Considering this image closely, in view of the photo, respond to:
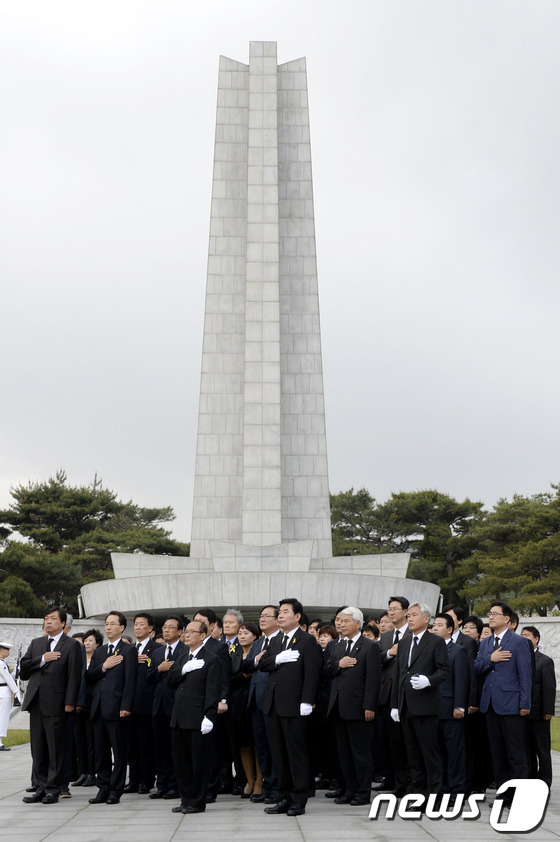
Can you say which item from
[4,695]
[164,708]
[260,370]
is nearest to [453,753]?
[164,708]

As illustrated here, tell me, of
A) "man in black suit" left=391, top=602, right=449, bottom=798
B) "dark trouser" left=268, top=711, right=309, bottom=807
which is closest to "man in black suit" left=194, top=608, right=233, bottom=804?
"dark trouser" left=268, top=711, right=309, bottom=807

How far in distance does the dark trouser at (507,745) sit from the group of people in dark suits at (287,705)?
1 cm

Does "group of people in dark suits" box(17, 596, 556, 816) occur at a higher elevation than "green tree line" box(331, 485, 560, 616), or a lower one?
lower

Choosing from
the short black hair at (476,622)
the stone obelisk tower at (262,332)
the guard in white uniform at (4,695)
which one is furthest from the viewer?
→ the stone obelisk tower at (262,332)

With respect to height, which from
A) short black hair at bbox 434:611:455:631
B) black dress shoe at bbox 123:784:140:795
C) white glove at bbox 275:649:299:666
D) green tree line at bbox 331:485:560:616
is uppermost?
green tree line at bbox 331:485:560:616

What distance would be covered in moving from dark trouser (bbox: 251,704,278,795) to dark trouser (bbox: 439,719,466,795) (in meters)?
1.48

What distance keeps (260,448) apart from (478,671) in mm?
17573

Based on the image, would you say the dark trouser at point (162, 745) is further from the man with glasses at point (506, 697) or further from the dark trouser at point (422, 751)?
the man with glasses at point (506, 697)

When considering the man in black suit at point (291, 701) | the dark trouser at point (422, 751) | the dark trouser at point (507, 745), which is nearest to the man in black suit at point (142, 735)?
the man in black suit at point (291, 701)

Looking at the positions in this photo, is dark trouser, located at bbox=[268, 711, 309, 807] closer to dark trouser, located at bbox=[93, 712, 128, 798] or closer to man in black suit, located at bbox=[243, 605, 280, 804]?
man in black suit, located at bbox=[243, 605, 280, 804]

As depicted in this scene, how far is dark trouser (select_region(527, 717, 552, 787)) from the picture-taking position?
7602 mm

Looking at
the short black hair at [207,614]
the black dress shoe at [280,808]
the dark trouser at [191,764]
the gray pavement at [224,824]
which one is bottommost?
the gray pavement at [224,824]

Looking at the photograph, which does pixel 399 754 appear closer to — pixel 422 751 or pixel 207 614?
pixel 422 751

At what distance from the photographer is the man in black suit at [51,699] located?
24.9ft
